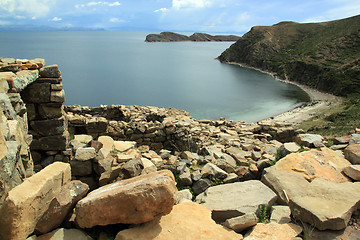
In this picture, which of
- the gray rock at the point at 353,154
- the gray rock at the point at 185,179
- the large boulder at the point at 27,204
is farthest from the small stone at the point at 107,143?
the gray rock at the point at 353,154

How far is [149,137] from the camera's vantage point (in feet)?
40.4

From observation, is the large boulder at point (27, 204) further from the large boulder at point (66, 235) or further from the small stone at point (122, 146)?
the small stone at point (122, 146)

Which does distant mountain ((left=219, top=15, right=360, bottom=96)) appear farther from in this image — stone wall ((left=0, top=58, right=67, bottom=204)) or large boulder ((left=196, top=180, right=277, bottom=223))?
stone wall ((left=0, top=58, right=67, bottom=204))

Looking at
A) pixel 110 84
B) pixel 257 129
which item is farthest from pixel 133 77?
pixel 257 129

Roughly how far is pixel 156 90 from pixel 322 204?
35.6 m

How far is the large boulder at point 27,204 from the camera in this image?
336 centimetres

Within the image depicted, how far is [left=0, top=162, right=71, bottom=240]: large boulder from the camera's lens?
336 cm

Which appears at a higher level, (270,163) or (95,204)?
(95,204)

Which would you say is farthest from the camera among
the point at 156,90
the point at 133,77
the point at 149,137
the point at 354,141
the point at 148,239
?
the point at 133,77

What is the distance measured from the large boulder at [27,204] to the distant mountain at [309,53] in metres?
56.3

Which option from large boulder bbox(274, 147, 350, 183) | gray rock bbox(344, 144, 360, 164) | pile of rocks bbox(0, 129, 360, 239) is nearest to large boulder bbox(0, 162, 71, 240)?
pile of rocks bbox(0, 129, 360, 239)

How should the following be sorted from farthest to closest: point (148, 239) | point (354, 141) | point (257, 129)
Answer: point (257, 129)
point (354, 141)
point (148, 239)

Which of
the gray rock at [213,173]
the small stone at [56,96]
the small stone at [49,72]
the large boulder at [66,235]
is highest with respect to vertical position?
the small stone at [49,72]

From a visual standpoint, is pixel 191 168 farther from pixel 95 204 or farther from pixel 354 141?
pixel 354 141
